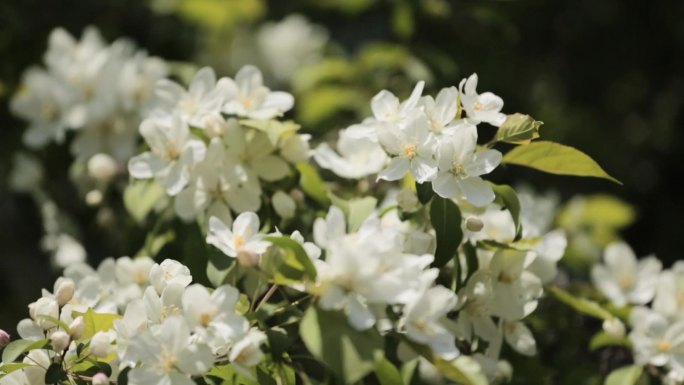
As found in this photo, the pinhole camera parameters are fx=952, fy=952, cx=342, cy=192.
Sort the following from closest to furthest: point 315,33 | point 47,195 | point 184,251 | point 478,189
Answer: point 478,189 → point 184,251 → point 47,195 → point 315,33

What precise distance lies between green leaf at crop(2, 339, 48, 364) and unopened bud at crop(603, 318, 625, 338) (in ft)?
3.92

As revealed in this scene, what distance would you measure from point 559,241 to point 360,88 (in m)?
1.23

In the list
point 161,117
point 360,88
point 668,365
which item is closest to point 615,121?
point 360,88

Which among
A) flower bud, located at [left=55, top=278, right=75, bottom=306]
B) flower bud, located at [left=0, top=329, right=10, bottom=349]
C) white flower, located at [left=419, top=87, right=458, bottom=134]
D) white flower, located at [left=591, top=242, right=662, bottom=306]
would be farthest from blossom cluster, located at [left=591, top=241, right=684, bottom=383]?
flower bud, located at [left=0, top=329, right=10, bottom=349]

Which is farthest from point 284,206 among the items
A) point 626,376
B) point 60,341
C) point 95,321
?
point 626,376

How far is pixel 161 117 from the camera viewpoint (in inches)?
81.3

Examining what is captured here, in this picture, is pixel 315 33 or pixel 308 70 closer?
pixel 308 70

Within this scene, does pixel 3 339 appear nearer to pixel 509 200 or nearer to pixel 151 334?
pixel 151 334

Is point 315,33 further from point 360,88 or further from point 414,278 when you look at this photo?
point 414,278

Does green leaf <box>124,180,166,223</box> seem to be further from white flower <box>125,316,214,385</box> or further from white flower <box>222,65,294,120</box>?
white flower <box>125,316,214,385</box>

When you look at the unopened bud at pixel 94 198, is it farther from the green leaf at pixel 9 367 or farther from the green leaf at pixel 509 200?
the green leaf at pixel 509 200

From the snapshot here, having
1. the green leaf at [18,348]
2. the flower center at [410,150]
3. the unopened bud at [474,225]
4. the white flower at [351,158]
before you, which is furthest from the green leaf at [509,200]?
the green leaf at [18,348]

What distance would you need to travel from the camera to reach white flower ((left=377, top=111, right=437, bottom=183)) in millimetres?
1710

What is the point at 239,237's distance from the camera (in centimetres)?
168
